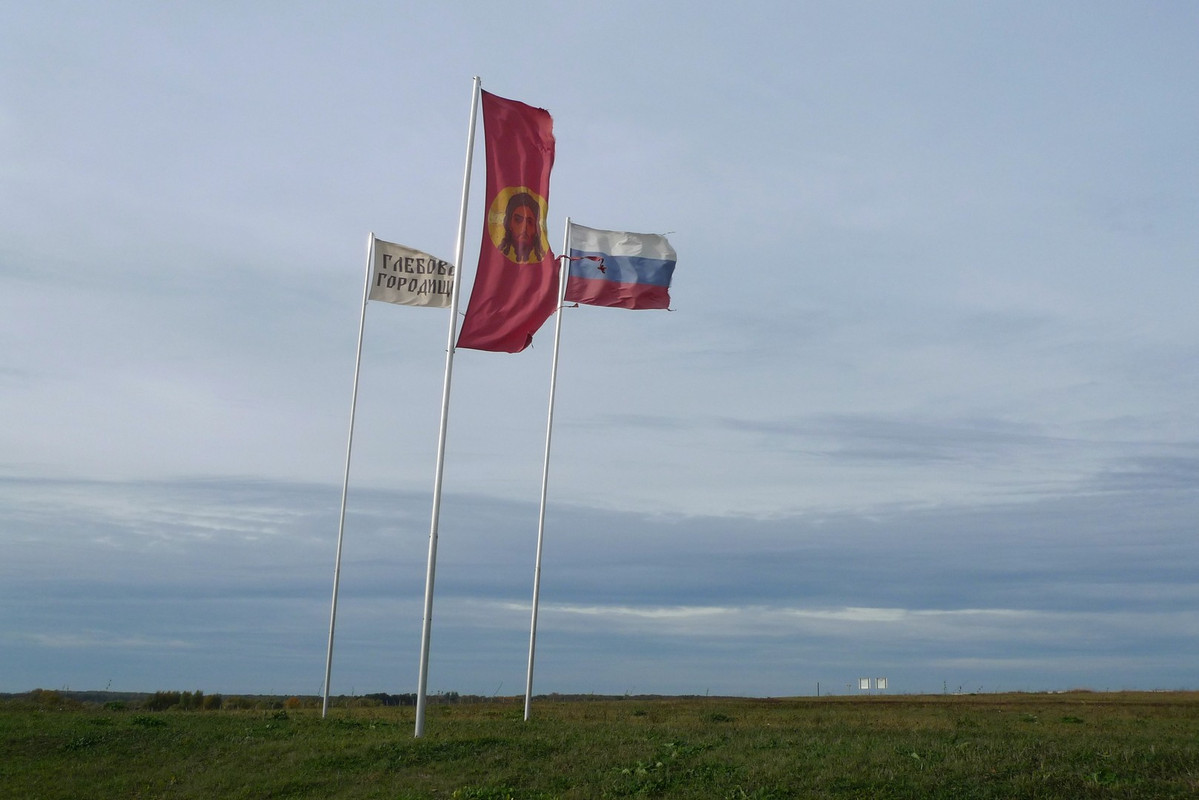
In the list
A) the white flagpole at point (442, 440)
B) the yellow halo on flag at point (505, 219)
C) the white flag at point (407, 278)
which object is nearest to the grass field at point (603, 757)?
the white flagpole at point (442, 440)

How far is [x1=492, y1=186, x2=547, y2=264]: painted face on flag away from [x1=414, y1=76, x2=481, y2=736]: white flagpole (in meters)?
0.82

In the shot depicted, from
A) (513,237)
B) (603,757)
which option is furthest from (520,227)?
(603,757)

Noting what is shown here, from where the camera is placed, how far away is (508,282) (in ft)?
74.9

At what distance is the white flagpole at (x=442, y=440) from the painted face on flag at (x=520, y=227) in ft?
2.71

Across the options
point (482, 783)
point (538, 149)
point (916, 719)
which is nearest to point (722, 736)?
point (482, 783)

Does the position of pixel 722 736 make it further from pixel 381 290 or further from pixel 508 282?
pixel 381 290

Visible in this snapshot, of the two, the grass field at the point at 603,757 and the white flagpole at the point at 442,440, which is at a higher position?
the white flagpole at the point at 442,440

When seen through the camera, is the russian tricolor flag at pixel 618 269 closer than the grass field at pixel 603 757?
No

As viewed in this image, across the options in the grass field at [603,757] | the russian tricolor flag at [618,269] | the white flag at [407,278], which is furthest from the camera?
the white flag at [407,278]

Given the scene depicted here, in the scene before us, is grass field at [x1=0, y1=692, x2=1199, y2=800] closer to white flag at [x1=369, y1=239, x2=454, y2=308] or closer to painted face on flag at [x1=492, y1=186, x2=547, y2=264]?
painted face on flag at [x1=492, y1=186, x2=547, y2=264]

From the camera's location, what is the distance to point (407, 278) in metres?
31.1

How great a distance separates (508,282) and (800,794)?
12.4m

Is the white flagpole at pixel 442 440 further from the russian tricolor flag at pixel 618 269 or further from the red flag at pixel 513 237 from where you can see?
the russian tricolor flag at pixel 618 269

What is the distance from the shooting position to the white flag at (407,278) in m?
30.9
